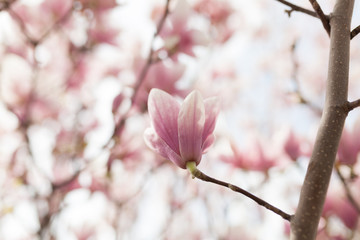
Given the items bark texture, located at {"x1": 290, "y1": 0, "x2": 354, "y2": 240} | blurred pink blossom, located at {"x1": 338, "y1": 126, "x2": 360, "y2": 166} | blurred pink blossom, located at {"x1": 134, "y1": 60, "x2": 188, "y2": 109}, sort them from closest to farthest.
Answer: bark texture, located at {"x1": 290, "y1": 0, "x2": 354, "y2": 240}
blurred pink blossom, located at {"x1": 338, "y1": 126, "x2": 360, "y2": 166}
blurred pink blossom, located at {"x1": 134, "y1": 60, "x2": 188, "y2": 109}

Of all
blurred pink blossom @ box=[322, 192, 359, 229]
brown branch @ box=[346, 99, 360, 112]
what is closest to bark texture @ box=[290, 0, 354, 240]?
brown branch @ box=[346, 99, 360, 112]

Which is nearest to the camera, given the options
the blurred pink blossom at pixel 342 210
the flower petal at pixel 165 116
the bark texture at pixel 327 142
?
the bark texture at pixel 327 142

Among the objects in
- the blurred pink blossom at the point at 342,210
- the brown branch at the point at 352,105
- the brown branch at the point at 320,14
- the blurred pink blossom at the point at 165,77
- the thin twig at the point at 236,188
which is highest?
the brown branch at the point at 320,14

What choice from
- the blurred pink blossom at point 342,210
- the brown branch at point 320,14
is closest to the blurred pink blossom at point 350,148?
the blurred pink blossom at point 342,210

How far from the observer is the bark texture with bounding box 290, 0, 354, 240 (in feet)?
1.50

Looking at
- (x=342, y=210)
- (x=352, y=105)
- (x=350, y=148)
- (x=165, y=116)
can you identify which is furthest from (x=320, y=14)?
(x=342, y=210)

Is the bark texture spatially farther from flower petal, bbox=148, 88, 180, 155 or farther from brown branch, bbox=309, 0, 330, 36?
flower petal, bbox=148, 88, 180, 155

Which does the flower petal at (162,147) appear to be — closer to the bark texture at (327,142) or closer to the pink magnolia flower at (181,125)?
the pink magnolia flower at (181,125)

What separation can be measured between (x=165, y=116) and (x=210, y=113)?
0.07 meters

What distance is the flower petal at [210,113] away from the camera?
1.90ft

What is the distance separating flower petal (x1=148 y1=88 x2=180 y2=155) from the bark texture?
0.19 metres

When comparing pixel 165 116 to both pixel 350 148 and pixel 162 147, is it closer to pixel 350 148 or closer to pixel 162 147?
pixel 162 147

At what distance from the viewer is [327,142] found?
480mm

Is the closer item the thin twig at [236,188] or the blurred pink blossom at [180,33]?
the thin twig at [236,188]
